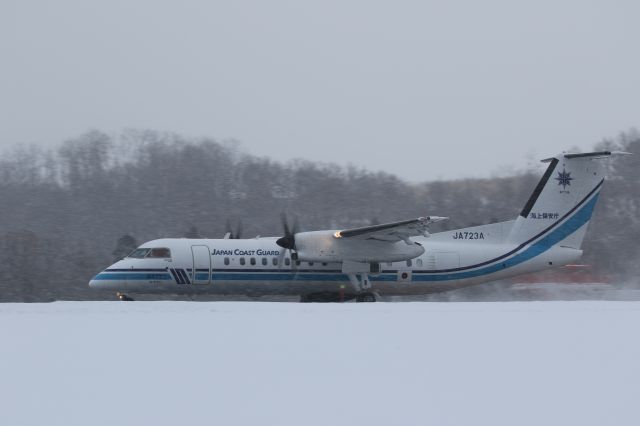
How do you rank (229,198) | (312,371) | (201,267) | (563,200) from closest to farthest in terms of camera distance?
(312,371), (201,267), (563,200), (229,198)

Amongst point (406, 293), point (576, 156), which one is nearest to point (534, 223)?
point (576, 156)

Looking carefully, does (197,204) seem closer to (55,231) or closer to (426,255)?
(55,231)

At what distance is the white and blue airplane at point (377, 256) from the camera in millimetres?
21406

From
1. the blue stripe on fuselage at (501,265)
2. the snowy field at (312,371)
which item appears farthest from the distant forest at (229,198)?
the snowy field at (312,371)

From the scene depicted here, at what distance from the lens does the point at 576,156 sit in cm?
2256

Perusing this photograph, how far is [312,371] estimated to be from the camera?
741 centimetres

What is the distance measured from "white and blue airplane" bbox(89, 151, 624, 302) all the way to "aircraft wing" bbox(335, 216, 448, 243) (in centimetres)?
2

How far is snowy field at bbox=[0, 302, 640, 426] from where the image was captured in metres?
6.94

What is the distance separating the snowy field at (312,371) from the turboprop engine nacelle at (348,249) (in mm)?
12864

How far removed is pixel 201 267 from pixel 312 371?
→ 14.3 m

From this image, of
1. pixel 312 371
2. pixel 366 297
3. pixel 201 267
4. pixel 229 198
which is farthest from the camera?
pixel 229 198

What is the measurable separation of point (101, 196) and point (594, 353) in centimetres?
5332

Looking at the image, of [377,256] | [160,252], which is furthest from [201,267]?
[377,256]

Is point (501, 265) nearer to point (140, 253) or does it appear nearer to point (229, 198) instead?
point (140, 253)
